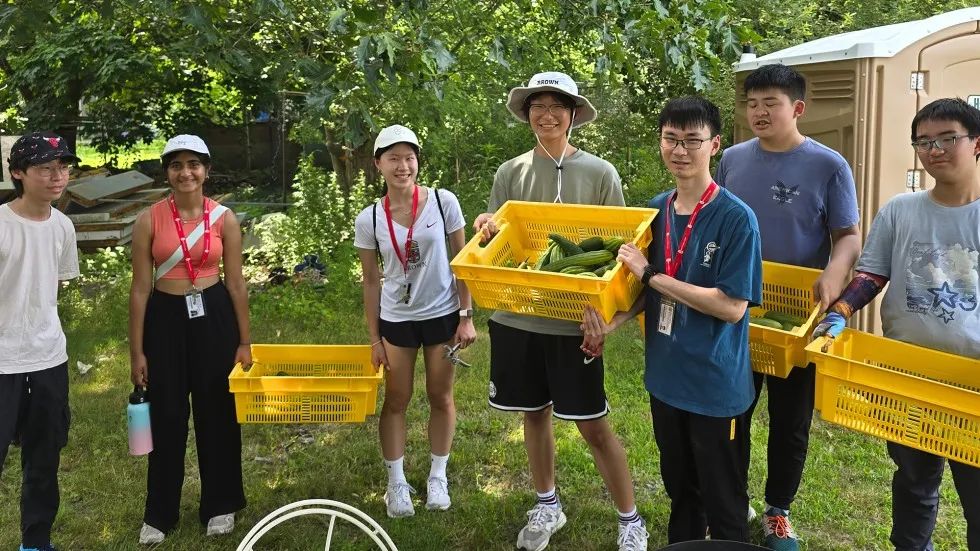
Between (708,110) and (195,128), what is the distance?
45.6 feet

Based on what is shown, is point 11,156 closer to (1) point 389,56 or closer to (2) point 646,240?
(1) point 389,56

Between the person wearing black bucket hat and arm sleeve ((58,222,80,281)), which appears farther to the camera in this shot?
arm sleeve ((58,222,80,281))

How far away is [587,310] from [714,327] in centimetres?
48

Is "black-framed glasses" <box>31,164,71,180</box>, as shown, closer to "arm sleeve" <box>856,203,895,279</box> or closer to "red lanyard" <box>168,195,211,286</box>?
"red lanyard" <box>168,195,211,286</box>

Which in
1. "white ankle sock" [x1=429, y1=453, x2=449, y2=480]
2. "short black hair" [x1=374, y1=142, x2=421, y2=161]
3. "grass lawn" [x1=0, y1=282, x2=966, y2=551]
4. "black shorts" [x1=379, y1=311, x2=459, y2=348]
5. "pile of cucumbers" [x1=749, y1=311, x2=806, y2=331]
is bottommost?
"grass lawn" [x1=0, y1=282, x2=966, y2=551]

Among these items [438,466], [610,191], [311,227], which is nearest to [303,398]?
[438,466]

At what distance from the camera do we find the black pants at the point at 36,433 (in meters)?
3.66

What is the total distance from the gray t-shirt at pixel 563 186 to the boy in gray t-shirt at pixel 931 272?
3.56 ft

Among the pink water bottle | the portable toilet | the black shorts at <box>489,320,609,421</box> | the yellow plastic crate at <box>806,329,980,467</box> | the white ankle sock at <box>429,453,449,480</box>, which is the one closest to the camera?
the yellow plastic crate at <box>806,329,980,467</box>

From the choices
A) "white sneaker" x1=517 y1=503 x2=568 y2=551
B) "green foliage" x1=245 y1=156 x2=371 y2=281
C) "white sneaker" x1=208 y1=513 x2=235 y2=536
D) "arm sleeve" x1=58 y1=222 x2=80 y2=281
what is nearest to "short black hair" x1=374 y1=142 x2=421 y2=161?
"arm sleeve" x1=58 y1=222 x2=80 y2=281

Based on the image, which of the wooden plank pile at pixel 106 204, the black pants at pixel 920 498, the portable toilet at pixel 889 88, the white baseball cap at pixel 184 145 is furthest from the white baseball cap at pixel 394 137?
the wooden plank pile at pixel 106 204

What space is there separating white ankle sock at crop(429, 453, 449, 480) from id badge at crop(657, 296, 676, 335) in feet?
6.08

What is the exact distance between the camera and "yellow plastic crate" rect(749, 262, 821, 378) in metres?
3.32

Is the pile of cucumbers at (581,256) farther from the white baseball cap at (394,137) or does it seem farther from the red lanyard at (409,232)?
the white baseball cap at (394,137)
